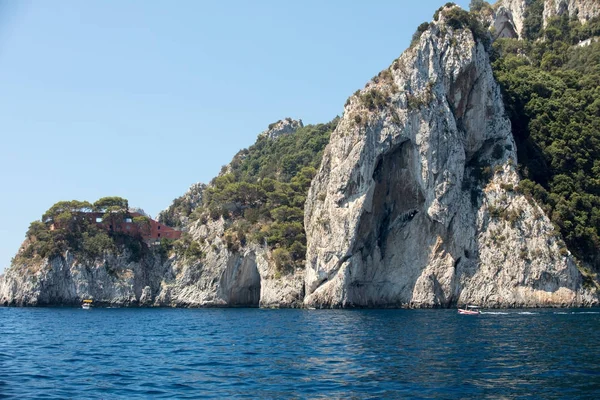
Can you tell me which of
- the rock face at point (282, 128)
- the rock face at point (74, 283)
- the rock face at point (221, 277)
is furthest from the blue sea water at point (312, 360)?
the rock face at point (282, 128)

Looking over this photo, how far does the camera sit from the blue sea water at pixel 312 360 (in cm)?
2303

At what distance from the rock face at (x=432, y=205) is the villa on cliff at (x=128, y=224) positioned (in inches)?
1180

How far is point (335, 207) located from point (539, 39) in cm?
7321

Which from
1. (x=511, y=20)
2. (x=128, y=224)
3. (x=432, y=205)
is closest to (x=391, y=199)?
(x=432, y=205)

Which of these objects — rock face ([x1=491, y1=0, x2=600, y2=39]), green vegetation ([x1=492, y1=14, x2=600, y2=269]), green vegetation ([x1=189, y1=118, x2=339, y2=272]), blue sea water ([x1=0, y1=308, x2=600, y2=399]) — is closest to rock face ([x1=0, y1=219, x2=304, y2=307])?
green vegetation ([x1=189, y1=118, x2=339, y2=272])

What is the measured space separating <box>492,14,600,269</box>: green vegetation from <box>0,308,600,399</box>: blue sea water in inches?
1062

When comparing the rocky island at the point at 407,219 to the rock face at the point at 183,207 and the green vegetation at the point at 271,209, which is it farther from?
the rock face at the point at 183,207

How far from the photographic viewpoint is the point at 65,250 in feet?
295

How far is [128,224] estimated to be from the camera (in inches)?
3812

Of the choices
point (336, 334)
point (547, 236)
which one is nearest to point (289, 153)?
point (547, 236)

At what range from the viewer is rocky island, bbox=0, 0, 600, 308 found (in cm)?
7262

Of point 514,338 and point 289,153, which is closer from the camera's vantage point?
point 514,338

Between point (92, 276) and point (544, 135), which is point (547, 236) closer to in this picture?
point (544, 135)

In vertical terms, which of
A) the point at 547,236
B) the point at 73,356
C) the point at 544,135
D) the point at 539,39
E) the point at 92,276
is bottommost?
the point at 73,356
